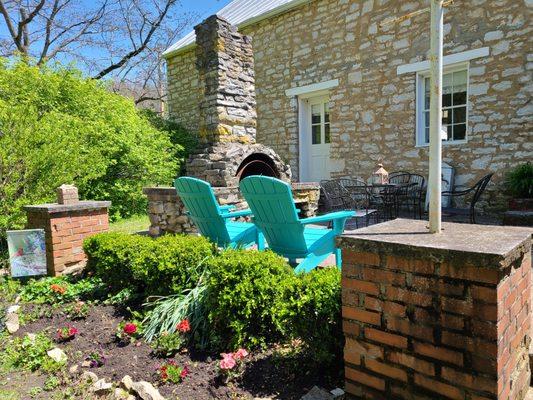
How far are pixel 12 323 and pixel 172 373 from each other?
1.72 metres

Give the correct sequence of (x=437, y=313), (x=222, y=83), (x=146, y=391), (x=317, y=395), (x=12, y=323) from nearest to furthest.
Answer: (x=437, y=313) → (x=317, y=395) → (x=146, y=391) → (x=12, y=323) → (x=222, y=83)

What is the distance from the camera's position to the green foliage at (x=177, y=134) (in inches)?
391

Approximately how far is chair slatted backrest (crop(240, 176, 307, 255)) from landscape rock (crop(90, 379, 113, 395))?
162cm

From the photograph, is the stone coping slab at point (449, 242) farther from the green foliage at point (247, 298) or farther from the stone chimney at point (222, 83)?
the stone chimney at point (222, 83)

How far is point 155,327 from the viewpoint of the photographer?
2809 mm

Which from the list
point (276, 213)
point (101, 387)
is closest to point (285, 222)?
point (276, 213)

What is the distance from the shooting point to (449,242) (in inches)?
62.6

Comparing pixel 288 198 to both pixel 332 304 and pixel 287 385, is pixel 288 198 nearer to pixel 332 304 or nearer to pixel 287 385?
pixel 332 304

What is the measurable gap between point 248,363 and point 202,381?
28cm

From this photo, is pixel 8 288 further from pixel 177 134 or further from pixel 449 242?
pixel 177 134

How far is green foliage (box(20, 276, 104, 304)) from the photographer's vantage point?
11.6 ft

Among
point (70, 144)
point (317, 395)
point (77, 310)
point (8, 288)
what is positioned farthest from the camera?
point (70, 144)

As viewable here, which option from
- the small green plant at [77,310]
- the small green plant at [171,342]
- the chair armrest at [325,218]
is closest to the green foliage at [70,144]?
the small green plant at [77,310]

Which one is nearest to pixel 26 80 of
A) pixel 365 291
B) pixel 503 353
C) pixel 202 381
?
pixel 202 381
